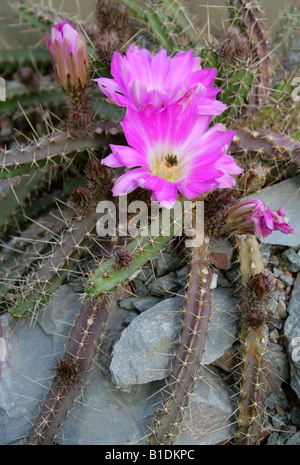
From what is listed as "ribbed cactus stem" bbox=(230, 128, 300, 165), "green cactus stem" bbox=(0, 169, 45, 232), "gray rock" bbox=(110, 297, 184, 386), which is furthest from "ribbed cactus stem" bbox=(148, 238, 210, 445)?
"green cactus stem" bbox=(0, 169, 45, 232)

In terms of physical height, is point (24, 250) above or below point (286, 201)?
below

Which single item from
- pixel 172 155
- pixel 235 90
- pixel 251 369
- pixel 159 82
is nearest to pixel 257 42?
pixel 235 90

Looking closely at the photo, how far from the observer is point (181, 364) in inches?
57.6

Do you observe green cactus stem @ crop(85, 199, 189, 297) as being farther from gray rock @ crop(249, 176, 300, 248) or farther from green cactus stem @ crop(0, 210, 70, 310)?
gray rock @ crop(249, 176, 300, 248)

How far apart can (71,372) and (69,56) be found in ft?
3.21

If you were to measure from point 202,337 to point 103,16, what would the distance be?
1.41 m

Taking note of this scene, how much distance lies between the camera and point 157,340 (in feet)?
5.09

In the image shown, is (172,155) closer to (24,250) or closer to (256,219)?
(256,219)

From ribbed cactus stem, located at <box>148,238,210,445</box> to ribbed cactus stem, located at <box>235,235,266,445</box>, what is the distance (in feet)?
0.45

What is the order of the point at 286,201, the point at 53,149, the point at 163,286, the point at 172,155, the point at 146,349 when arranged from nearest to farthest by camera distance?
the point at 172,155 → the point at 146,349 → the point at 53,149 → the point at 163,286 → the point at 286,201

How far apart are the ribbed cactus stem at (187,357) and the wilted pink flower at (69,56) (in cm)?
71

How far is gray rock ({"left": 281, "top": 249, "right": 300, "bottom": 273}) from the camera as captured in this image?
175cm

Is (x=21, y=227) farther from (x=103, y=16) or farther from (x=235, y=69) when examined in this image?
(x=235, y=69)
